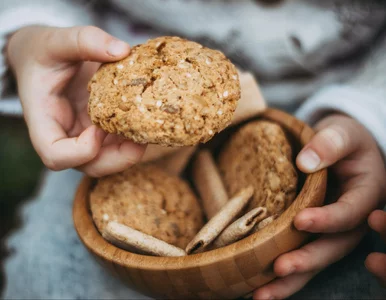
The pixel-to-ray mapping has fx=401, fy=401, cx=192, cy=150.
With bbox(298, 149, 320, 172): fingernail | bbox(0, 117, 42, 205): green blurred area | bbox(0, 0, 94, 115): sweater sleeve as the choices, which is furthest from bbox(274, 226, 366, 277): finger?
bbox(0, 117, 42, 205): green blurred area

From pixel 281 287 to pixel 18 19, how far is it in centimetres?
105

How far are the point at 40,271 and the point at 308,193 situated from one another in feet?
2.42

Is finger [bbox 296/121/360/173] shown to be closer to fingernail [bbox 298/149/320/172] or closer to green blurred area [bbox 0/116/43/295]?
fingernail [bbox 298/149/320/172]

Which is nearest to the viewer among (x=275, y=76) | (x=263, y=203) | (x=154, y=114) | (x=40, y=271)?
(x=154, y=114)

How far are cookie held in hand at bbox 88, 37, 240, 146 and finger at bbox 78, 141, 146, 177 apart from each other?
105mm

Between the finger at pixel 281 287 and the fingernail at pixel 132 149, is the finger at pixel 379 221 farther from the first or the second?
the fingernail at pixel 132 149

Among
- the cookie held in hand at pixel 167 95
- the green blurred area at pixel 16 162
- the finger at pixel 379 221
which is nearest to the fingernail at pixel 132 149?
the cookie held in hand at pixel 167 95

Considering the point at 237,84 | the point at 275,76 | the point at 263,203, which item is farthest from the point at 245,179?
the point at 275,76

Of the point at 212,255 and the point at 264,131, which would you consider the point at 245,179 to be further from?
the point at 212,255

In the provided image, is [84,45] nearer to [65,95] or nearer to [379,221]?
[65,95]

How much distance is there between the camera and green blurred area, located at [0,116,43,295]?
1.74 meters

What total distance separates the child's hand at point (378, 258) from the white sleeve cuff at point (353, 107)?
9.9 inches

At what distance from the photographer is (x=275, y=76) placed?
1.44m

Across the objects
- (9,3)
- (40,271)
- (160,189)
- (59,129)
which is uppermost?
(9,3)
